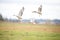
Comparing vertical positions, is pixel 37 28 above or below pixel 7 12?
below

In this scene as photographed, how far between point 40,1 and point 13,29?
1.57 feet

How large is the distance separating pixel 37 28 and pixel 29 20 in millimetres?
139

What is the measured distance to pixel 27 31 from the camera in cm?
169

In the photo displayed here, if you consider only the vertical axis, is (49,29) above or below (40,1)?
below

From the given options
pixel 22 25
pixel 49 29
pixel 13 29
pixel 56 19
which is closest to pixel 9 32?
pixel 13 29

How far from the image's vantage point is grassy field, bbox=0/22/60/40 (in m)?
1.67

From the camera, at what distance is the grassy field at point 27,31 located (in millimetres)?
1672

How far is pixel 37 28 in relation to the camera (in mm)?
1685

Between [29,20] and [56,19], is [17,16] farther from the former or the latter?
[56,19]

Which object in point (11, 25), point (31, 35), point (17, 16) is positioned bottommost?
point (31, 35)

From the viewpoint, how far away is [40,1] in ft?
5.53

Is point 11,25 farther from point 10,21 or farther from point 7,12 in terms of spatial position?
point 7,12

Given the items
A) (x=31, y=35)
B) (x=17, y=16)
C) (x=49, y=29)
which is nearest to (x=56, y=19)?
(x=49, y=29)

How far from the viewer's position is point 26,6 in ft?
5.56
